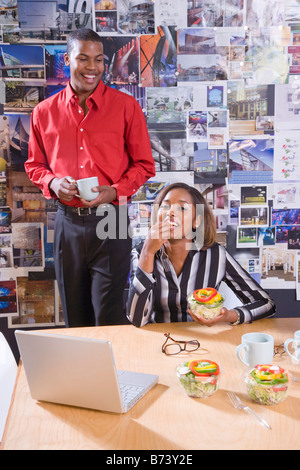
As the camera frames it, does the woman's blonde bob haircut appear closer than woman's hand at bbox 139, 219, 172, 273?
No

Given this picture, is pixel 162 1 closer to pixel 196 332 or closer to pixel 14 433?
pixel 196 332

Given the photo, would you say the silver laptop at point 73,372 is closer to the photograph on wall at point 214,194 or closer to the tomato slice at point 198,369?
the tomato slice at point 198,369

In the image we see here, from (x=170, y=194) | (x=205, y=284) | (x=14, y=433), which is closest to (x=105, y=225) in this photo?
(x=170, y=194)

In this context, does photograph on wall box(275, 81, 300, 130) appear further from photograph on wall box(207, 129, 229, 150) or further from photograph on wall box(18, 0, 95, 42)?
photograph on wall box(18, 0, 95, 42)

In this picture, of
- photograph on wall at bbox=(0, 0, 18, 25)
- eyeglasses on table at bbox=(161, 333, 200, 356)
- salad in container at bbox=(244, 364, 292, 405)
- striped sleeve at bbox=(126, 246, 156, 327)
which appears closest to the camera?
salad in container at bbox=(244, 364, 292, 405)

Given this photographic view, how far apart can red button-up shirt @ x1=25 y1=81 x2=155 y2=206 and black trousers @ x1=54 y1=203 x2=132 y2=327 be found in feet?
0.38

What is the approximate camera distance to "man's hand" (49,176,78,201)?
2.32m

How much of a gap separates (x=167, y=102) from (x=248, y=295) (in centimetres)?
141

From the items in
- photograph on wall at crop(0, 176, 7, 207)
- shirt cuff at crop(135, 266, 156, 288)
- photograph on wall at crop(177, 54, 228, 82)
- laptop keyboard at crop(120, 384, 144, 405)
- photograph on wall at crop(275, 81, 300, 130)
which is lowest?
laptop keyboard at crop(120, 384, 144, 405)

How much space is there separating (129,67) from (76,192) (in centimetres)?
93

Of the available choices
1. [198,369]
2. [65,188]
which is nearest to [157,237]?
[65,188]

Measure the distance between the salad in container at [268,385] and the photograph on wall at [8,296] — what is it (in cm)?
205

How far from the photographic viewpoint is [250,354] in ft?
4.48

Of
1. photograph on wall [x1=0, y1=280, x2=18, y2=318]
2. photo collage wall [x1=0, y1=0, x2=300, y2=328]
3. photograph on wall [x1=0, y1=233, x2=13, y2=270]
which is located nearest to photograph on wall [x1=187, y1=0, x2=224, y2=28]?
photo collage wall [x1=0, y1=0, x2=300, y2=328]
